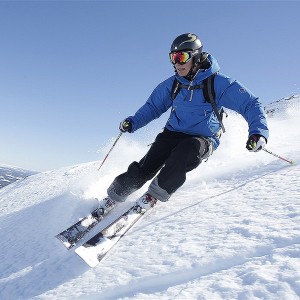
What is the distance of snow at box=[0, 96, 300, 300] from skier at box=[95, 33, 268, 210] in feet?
1.56

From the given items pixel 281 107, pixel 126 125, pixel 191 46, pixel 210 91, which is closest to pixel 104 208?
pixel 126 125

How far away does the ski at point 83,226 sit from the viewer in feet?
14.8

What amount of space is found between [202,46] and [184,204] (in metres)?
2.91

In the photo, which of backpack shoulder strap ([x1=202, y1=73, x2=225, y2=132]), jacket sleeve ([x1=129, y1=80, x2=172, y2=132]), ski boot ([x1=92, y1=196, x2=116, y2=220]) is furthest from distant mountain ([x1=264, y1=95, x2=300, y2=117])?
ski boot ([x1=92, y1=196, x2=116, y2=220])

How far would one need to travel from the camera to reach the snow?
265cm

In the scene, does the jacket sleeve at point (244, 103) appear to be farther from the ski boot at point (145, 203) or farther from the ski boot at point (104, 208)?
the ski boot at point (104, 208)

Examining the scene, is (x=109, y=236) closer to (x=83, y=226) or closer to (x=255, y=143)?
(x=83, y=226)

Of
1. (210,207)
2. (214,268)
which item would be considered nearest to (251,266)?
(214,268)

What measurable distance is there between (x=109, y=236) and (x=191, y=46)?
3507 millimetres

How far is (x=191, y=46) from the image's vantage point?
5.54 meters

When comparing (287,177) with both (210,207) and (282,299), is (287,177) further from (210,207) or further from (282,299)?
(282,299)

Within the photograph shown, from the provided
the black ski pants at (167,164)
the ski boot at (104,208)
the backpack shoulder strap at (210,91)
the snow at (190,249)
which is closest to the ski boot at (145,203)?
the snow at (190,249)

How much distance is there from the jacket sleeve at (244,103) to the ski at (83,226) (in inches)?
108

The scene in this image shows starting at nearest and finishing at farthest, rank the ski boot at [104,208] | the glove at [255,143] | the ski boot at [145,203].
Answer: the glove at [255,143]
the ski boot at [145,203]
the ski boot at [104,208]
